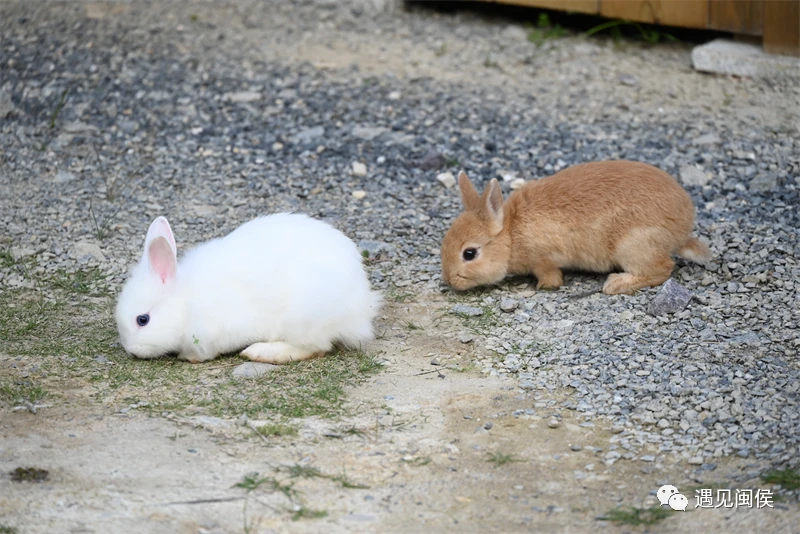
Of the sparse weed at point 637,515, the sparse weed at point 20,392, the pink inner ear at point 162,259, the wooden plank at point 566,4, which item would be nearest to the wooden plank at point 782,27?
the wooden plank at point 566,4

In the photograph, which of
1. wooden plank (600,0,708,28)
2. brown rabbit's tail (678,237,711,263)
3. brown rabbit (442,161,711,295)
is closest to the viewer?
brown rabbit (442,161,711,295)

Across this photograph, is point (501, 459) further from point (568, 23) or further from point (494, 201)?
point (568, 23)

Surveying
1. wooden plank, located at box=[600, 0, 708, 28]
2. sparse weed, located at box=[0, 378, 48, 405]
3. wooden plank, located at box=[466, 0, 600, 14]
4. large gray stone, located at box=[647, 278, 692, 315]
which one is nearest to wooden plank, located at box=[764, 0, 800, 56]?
wooden plank, located at box=[600, 0, 708, 28]

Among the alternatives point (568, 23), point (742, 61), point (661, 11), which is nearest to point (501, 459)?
point (742, 61)

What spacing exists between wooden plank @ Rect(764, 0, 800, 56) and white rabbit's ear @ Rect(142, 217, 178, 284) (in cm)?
501

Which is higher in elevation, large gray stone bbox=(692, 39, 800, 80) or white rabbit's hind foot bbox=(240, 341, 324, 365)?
large gray stone bbox=(692, 39, 800, 80)

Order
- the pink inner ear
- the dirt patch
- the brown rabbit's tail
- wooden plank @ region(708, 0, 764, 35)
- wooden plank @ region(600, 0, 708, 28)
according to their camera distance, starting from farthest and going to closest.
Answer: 1. wooden plank @ region(600, 0, 708, 28)
2. wooden plank @ region(708, 0, 764, 35)
3. the brown rabbit's tail
4. the pink inner ear
5. the dirt patch

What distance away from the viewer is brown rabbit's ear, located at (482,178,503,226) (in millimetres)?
5410

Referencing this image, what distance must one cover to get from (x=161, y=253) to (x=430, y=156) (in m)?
2.73

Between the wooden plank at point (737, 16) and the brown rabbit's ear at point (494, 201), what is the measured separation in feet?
10.8

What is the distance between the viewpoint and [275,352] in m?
4.62

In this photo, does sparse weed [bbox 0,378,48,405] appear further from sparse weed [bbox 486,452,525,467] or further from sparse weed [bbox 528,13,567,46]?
sparse weed [bbox 528,13,567,46]

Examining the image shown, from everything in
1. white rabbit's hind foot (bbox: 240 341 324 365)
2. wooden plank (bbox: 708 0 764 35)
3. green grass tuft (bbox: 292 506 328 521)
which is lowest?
white rabbit's hind foot (bbox: 240 341 324 365)

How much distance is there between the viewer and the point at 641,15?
8.05 metres
